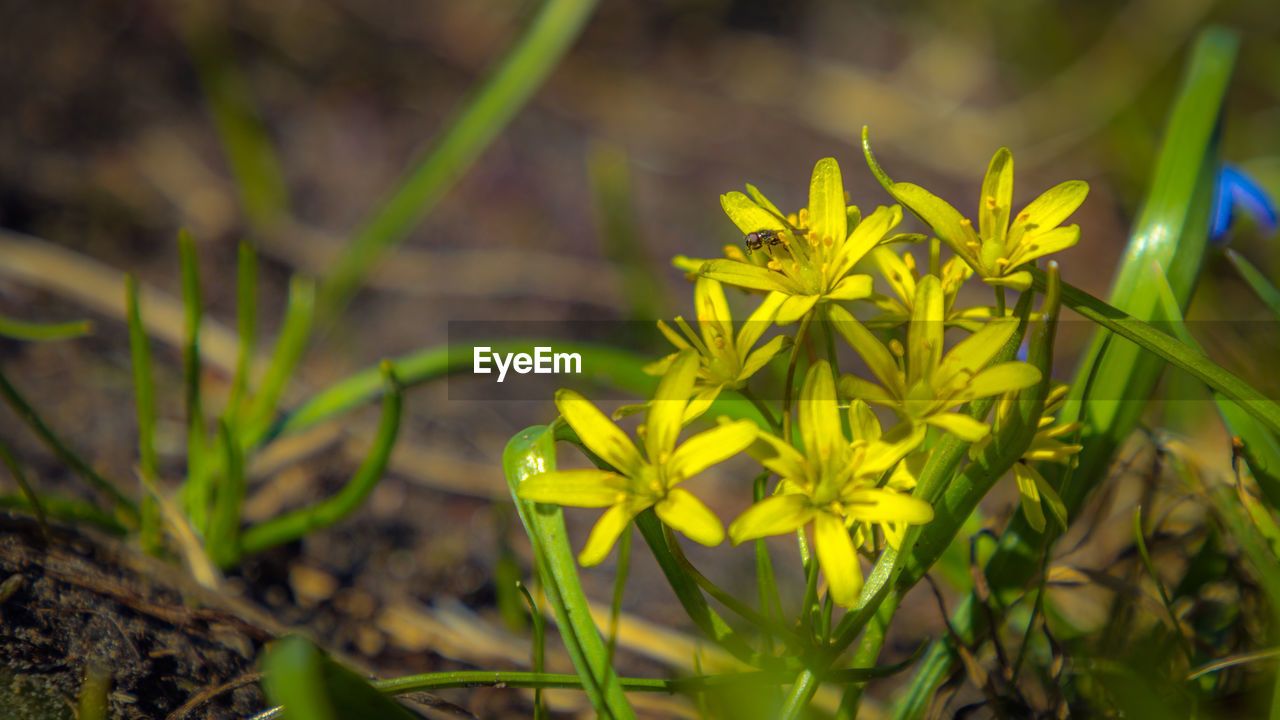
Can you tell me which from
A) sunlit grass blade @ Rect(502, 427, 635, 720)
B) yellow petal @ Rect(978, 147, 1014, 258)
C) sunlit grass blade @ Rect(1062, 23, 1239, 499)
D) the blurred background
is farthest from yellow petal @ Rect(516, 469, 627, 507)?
the blurred background

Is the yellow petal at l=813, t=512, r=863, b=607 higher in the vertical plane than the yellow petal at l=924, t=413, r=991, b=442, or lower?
lower

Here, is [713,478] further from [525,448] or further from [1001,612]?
[525,448]

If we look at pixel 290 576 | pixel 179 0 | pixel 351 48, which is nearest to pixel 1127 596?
pixel 290 576

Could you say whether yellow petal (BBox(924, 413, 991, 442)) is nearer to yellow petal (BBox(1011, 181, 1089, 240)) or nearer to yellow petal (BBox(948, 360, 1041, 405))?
yellow petal (BBox(948, 360, 1041, 405))

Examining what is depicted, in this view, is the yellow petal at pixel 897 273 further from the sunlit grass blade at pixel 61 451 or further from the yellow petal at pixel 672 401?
the sunlit grass blade at pixel 61 451

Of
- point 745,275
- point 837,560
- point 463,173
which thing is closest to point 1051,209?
point 745,275

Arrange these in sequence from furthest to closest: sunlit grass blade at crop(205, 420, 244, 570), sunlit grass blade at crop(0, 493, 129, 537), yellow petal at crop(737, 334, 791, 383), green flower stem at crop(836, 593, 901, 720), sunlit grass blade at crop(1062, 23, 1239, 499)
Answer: sunlit grass blade at crop(205, 420, 244, 570)
sunlit grass blade at crop(0, 493, 129, 537)
sunlit grass blade at crop(1062, 23, 1239, 499)
green flower stem at crop(836, 593, 901, 720)
yellow petal at crop(737, 334, 791, 383)

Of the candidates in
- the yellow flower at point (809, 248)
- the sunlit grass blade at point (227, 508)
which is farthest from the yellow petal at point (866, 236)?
the sunlit grass blade at point (227, 508)
